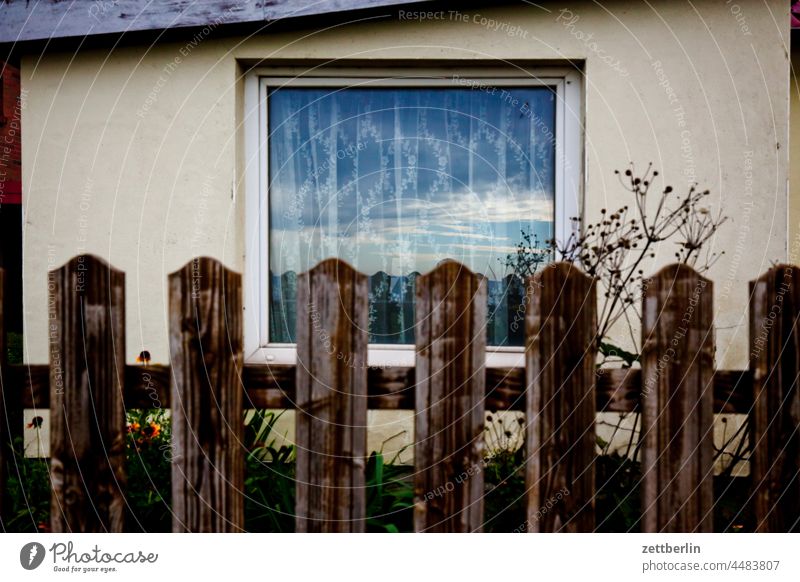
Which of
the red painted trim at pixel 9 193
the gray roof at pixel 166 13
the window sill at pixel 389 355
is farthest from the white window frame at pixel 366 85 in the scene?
the red painted trim at pixel 9 193

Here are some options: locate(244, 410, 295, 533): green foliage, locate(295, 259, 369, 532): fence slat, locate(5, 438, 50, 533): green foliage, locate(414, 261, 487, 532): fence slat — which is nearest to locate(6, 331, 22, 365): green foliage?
locate(5, 438, 50, 533): green foliage

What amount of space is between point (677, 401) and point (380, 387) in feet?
2.45

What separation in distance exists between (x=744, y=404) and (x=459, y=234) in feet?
6.42

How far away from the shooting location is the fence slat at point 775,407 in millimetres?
1487

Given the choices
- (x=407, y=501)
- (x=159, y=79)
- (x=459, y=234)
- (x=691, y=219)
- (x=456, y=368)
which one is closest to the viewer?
(x=456, y=368)

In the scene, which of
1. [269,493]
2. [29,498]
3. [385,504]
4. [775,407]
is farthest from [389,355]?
[775,407]

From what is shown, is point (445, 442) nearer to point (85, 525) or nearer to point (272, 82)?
point (85, 525)

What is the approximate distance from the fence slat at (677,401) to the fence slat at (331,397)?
2.33 ft

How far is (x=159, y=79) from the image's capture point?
3.09 meters

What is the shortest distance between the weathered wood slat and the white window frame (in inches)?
65.0

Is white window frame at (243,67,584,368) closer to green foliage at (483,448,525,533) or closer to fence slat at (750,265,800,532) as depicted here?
green foliage at (483,448,525,533)

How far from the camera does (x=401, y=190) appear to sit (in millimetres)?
3328

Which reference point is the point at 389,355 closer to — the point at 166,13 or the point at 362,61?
the point at 362,61

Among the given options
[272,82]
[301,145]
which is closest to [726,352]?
[301,145]
